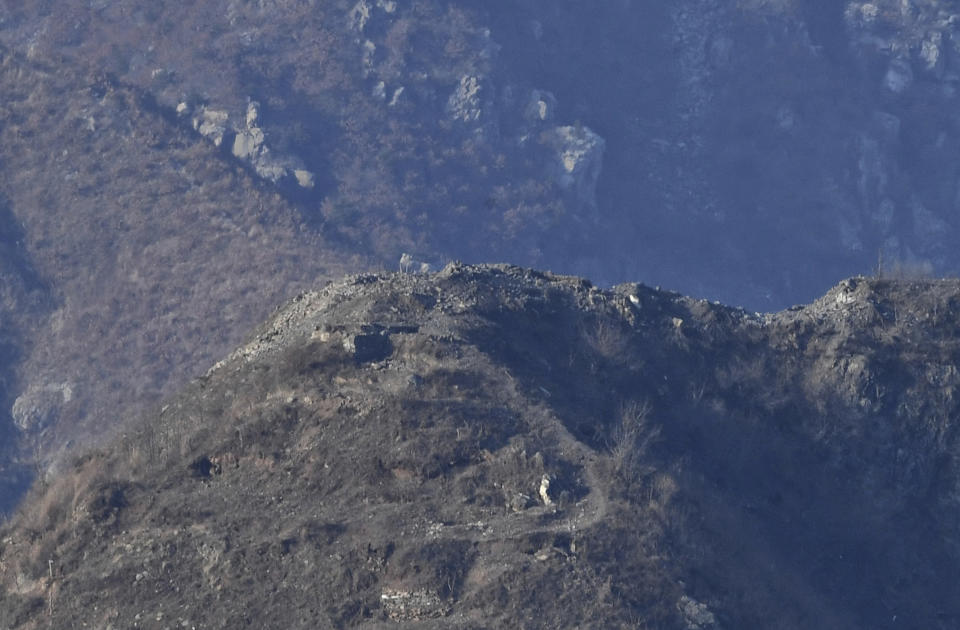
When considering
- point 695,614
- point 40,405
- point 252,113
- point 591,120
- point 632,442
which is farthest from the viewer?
point 591,120

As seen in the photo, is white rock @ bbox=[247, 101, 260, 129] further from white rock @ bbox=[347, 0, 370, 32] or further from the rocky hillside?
the rocky hillside

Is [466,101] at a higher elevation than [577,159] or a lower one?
higher

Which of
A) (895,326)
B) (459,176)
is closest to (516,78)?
(459,176)

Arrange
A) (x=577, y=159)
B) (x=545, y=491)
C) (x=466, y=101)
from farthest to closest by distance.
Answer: (x=577, y=159) → (x=466, y=101) → (x=545, y=491)

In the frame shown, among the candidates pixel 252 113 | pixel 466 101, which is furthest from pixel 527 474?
pixel 466 101

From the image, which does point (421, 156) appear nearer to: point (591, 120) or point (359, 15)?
point (359, 15)

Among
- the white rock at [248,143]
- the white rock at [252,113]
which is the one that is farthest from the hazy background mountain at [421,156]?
the white rock at [252,113]

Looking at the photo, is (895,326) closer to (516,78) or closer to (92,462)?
(92,462)
